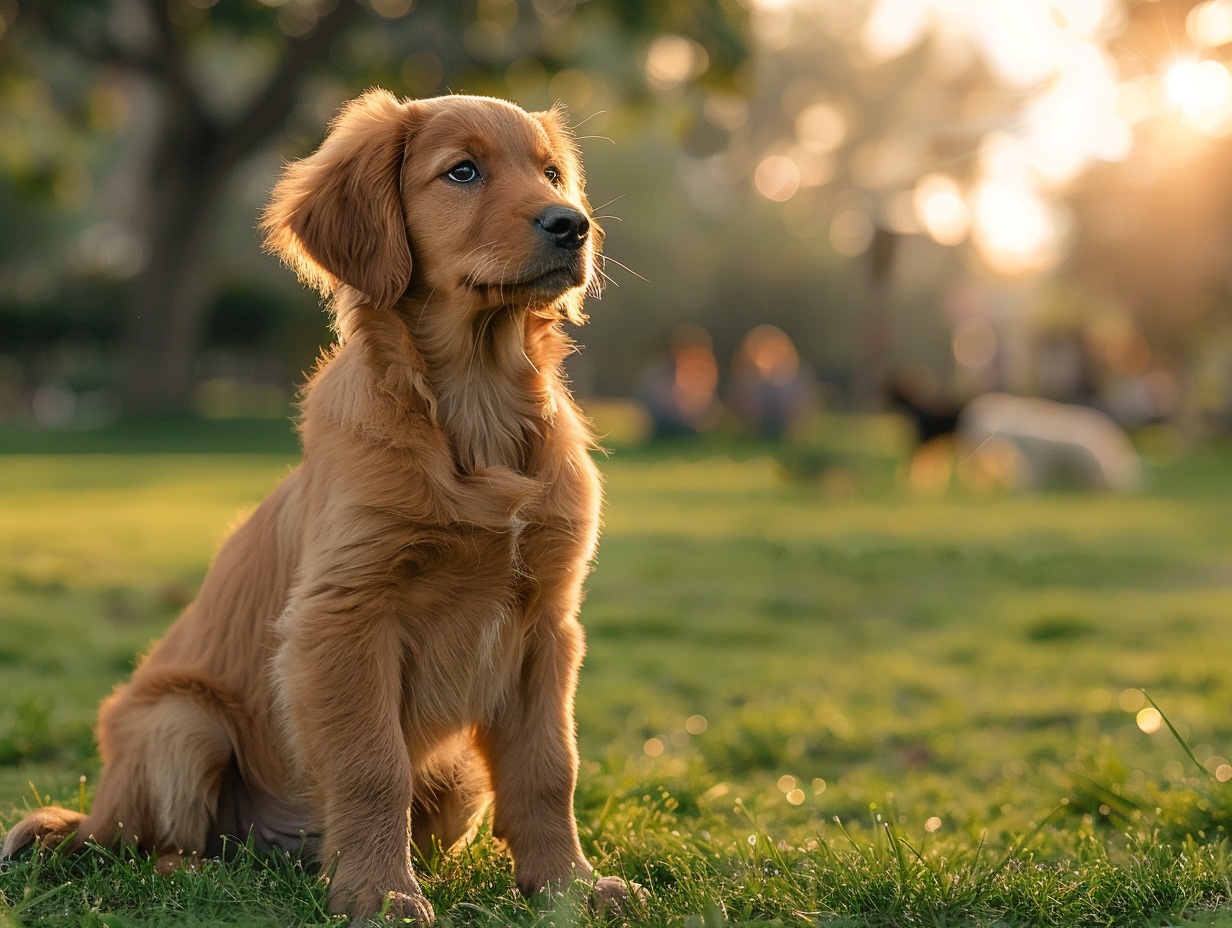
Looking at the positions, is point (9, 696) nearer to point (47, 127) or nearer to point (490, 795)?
point (490, 795)

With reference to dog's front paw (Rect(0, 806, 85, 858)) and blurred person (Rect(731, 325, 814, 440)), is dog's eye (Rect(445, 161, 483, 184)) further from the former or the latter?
blurred person (Rect(731, 325, 814, 440))

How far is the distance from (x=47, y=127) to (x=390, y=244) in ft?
83.7

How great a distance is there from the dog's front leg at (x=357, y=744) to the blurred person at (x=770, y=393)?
62.9 feet

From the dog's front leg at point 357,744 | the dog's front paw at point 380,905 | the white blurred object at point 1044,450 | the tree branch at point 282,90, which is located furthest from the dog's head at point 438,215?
the tree branch at point 282,90

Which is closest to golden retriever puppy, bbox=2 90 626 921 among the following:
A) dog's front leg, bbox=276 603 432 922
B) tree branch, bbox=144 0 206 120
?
dog's front leg, bbox=276 603 432 922

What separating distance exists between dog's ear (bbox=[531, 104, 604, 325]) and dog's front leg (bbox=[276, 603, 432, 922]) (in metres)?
1.04

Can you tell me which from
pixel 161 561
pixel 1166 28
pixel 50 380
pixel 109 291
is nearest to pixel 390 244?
pixel 1166 28

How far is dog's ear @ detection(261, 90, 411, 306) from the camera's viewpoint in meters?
3.02

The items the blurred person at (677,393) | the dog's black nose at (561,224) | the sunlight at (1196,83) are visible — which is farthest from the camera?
the blurred person at (677,393)

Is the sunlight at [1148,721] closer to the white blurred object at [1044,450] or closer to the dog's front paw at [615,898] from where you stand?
the dog's front paw at [615,898]

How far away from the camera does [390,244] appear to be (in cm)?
303

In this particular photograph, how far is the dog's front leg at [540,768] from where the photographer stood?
9.68 ft

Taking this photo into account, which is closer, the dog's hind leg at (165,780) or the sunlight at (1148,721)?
the dog's hind leg at (165,780)

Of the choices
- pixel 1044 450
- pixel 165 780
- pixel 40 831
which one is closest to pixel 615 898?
pixel 165 780
